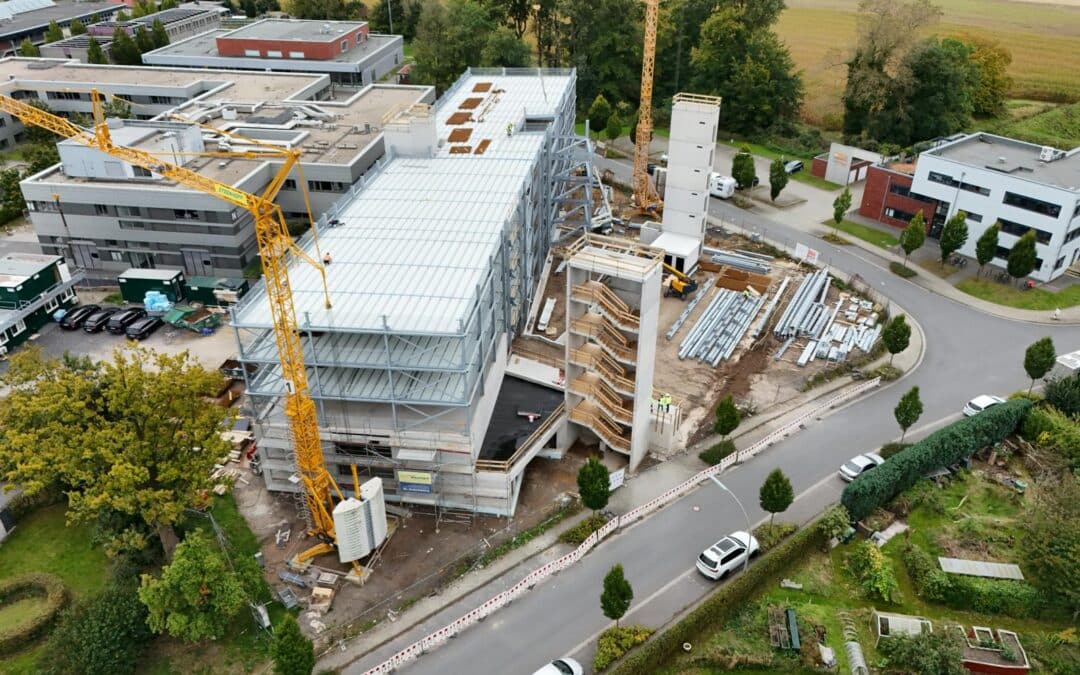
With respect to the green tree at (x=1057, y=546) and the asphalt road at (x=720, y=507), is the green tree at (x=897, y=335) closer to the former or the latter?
the asphalt road at (x=720, y=507)

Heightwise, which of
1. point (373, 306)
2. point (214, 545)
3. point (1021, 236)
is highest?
point (373, 306)

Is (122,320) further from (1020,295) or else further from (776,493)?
(1020,295)

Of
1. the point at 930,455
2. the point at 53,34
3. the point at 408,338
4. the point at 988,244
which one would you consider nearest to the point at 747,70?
the point at 988,244

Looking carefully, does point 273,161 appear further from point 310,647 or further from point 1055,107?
point 1055,107

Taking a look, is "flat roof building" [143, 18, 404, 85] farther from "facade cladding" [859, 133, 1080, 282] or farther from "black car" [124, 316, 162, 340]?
"facade cladding" [859, 133, 1080, 282]

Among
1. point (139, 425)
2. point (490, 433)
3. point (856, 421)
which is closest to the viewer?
point (139, 425)

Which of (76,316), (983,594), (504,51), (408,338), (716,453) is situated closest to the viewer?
(983,594)

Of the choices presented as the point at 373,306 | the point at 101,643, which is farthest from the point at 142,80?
the point at 101,643

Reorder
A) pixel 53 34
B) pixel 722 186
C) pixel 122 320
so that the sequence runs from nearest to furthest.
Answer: pixel 122 320
pixel 722 186
pixel 53 34
